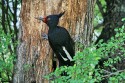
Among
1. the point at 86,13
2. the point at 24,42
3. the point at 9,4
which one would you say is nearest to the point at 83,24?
the point at 86,13

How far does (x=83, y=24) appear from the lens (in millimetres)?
4363

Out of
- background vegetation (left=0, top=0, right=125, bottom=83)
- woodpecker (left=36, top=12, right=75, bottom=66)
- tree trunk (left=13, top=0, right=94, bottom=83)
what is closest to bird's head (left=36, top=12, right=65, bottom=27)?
woodpecker (left=36, top=12, right=75, bottom=66)

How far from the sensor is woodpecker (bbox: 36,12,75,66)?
3898 mm

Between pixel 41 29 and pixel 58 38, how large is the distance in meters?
0.45

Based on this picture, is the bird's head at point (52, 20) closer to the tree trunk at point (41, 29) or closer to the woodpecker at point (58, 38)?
the woodpecker at point (58, 38)

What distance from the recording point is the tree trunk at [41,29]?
168 inches

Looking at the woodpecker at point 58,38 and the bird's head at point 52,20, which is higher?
the bird's head at point 52,20

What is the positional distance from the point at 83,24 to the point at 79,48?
27cm

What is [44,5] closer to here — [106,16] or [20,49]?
[20,49]

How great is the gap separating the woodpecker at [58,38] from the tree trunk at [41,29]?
0.93 feet

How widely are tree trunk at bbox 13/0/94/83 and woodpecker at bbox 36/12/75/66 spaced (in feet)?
0.93

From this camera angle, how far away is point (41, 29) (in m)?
4.29

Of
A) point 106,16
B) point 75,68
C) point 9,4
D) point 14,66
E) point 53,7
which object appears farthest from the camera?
point 106,16

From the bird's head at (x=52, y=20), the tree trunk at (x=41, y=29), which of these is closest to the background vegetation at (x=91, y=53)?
the tree trunk at (x=41, y=29)
